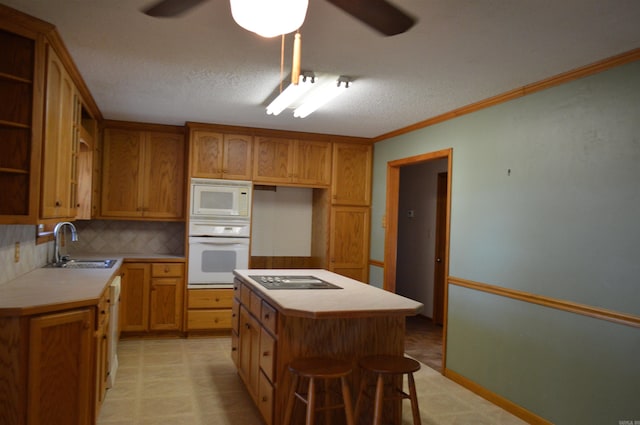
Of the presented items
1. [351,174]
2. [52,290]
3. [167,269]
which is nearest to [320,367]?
[52,290]

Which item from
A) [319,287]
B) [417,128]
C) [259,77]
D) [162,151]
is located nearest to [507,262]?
[319,287]

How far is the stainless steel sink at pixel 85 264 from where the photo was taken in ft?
12.5

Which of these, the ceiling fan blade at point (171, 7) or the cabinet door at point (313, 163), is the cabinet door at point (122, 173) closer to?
the cabinet door at point (313, 163)

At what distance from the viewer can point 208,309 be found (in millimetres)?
4980

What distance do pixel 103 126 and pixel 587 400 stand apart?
4.86 m

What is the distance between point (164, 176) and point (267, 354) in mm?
3089

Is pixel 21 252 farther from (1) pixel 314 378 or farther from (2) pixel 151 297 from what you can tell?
(1) pixel 314 378

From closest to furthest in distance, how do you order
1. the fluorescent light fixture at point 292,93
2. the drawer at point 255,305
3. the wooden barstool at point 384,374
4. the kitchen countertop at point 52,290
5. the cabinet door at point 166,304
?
the kitchen countertop at point 52,290, the wooden barstool at point 384,374, the drawer at point 255,305, the fluorescent light fixture at point 292,93, the cabinet door at point 166,304

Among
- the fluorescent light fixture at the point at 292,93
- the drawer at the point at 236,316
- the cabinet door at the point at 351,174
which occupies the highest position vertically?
the fluorescent light fixture at the point at 292,93

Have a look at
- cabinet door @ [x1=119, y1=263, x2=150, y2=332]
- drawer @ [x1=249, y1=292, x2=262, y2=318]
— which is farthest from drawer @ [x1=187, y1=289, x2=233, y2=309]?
drawer @ [x1=249, y1=292, x2=262, y2=318]

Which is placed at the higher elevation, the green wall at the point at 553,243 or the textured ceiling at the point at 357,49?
the textured ceiling at the point at 357,49

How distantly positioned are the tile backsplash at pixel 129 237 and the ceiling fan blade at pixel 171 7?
159 inches

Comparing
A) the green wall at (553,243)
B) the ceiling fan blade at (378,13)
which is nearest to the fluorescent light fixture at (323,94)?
the green wall at (553,243)

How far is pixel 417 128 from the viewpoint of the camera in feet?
14.9
